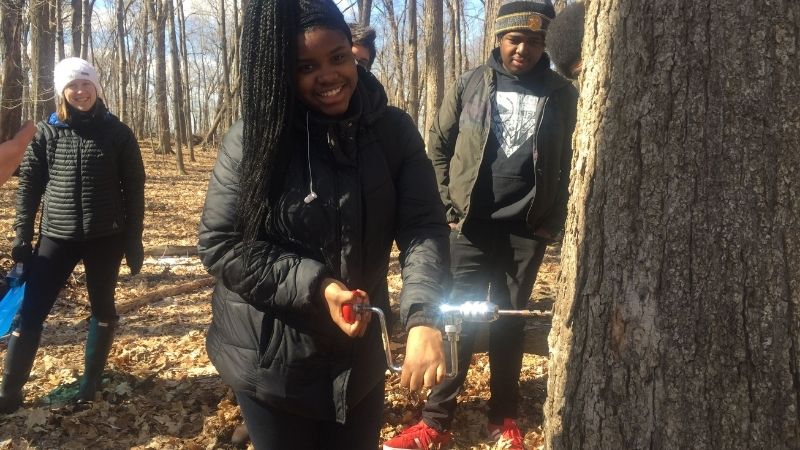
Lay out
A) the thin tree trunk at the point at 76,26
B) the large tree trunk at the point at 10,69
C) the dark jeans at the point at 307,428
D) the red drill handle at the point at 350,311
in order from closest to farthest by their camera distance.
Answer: the red drill handle at the point at 350,311
the dark jeans at the point at 307,428
the large tree trunk at the point at 10,69
the thin tree trunk at the point at 76,26

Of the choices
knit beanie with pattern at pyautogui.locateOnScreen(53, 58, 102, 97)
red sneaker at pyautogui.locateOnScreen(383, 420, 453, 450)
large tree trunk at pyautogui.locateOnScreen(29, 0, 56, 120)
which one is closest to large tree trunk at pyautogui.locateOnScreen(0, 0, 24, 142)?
large tree trunk at pyautogui.locateOnScreen(29, 0, 56, 120)

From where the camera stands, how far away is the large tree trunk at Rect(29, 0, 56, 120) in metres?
11.1

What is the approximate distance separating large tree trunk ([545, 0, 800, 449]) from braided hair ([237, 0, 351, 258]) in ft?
2.74

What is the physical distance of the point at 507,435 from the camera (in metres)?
3.20

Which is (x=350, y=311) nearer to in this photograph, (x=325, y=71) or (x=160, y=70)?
(x=325, y=71)

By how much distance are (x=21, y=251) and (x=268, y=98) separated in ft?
8.59

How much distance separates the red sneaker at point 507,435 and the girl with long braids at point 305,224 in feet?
5.04

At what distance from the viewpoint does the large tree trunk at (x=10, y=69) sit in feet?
32.8

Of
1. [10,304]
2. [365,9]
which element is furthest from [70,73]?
[365,9]

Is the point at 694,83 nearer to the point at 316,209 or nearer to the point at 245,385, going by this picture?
the point at 316,209

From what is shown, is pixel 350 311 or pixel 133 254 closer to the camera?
pixel 350 311

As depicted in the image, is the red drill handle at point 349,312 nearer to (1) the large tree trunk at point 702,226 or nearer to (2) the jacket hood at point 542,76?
(1) the large tree trunk at point 702,226

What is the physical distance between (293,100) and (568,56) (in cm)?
191

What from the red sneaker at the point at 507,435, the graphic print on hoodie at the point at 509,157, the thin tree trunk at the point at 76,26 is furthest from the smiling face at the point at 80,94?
the thin tree trunk at the point at 76,26
